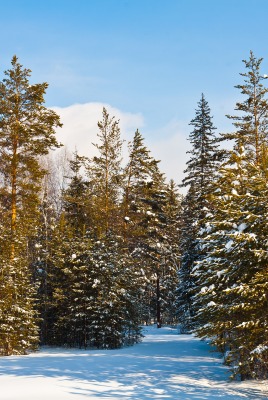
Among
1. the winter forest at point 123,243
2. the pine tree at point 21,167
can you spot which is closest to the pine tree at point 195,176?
the winter forest at point 123,243

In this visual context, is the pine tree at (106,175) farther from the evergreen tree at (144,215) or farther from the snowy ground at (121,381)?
the snowy ground at (121,381)

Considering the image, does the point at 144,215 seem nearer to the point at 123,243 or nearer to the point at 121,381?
the point at 123,243

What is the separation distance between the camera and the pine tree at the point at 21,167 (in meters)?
18.4

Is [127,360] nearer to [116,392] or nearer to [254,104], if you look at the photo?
[116,392]

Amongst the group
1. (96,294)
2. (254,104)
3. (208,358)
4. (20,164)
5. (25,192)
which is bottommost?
(208,358)

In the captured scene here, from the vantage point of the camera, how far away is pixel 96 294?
20.7m

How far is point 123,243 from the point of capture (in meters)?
26.5

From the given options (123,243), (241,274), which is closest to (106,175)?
(123,243)

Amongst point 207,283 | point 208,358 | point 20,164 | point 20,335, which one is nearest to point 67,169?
point 20,164

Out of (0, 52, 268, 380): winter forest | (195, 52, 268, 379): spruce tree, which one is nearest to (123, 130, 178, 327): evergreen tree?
(0, 52, 268, 380): winter forest

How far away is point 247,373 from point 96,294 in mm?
10784

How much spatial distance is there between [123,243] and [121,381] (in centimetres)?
1612

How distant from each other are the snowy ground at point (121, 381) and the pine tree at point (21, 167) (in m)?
5.12

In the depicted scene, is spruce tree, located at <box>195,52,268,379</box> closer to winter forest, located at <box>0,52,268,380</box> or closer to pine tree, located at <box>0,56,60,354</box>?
winter forest, located at <box>0,52,268,380</box>
